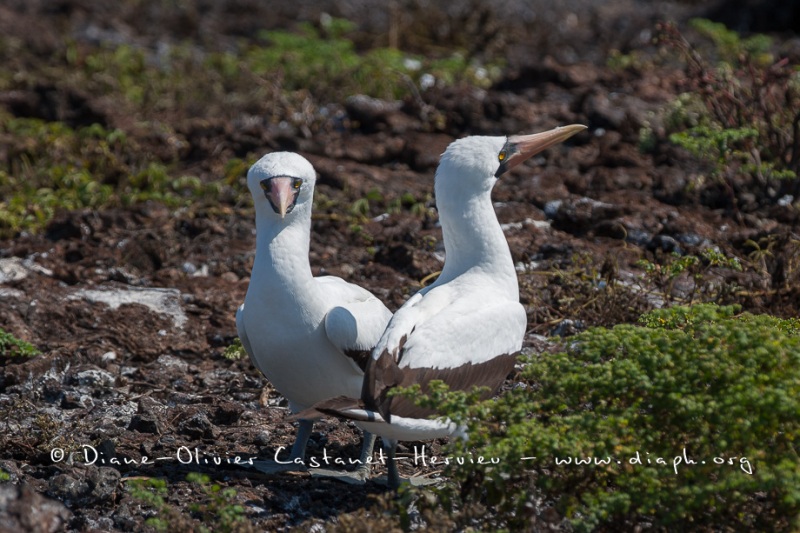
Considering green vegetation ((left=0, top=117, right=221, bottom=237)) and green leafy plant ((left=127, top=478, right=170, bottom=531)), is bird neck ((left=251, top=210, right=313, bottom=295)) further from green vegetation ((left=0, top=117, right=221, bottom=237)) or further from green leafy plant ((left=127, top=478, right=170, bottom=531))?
green vegetation ((left=0, top=117, right=221, bottom=237))

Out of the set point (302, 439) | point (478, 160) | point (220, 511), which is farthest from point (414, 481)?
point (478, 160)

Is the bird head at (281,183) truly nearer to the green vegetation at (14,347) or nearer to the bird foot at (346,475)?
the bird foot at (346,475)

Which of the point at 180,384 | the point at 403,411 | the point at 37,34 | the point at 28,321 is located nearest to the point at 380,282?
the point at 180,384

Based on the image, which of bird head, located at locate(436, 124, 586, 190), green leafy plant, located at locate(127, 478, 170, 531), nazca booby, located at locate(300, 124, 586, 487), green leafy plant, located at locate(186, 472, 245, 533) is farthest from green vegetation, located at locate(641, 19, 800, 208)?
green leafy plant, located at locate(127, 478, 170, 531)

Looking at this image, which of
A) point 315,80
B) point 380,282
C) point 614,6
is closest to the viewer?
point 380,282

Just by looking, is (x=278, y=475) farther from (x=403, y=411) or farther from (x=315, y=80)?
(x=315, y=80)

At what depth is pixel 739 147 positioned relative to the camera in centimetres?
897

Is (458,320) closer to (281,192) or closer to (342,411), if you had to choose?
(342,411)

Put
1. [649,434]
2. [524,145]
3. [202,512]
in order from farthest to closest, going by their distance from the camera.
A: [524,145]
[202,512]
[649,434]

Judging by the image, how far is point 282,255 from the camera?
5.56 metres

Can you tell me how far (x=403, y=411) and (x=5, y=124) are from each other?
691cm

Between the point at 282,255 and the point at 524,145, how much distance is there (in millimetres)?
1559

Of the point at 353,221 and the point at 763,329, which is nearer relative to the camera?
the point at 763,329

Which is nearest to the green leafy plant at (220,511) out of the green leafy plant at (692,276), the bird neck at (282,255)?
the bird neck at (282,255)
